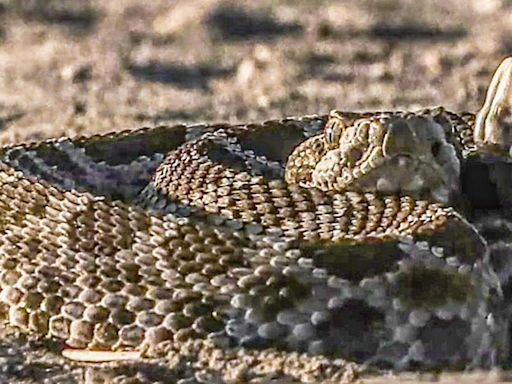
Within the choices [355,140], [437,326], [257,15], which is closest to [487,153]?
[355,140]

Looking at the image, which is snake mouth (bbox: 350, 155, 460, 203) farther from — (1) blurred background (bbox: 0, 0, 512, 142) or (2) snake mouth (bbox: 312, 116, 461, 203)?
(1) blurred background (bbox: 0, 0, 512, 142)

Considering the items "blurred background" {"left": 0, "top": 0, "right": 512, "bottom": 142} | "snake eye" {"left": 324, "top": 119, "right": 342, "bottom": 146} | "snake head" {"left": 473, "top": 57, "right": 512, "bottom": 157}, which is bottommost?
"blurred background" {"left": 0, "top": 0, "right": 512, "bottom": 142}

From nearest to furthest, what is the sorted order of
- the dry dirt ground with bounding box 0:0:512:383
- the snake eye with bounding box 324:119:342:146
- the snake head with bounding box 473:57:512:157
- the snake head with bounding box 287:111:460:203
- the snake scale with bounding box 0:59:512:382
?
the snake scale with bounding box 0:59:512:382 < the snake head with bounding box 287:111:460:203 < the snake eye with bounding box 324:119:342:146 < the snake head with bounding box 473:57:512:157 < the dry dirt ground with bounding box 0:0:512:383

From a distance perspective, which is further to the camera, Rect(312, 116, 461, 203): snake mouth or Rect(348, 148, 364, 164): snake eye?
Rect(348, 148, 364, 164): snake eye

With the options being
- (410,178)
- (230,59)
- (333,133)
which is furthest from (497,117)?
(230,59)

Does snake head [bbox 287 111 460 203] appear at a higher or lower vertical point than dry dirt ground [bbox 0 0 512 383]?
higher

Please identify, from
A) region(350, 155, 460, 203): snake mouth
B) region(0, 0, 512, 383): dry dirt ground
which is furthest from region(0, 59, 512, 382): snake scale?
region(0, 0, 512, 383): dry dirt ground

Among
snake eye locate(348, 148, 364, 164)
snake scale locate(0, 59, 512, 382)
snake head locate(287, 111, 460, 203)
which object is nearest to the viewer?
snake scale locate(0, 59, 512, 382)

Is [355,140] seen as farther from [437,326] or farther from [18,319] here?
[18,319]

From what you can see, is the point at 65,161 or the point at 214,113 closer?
the point at 65,161
